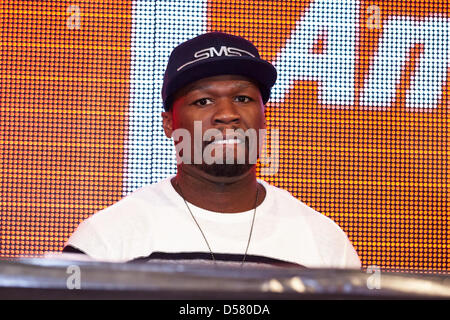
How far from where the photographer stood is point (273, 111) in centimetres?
248

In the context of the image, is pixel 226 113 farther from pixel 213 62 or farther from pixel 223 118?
pixel 213 62

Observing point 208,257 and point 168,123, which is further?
point 168,123

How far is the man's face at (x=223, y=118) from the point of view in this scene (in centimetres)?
165

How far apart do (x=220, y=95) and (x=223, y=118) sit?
7 cm

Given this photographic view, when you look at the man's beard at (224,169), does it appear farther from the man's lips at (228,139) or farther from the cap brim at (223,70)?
the cap brim at (223,70)

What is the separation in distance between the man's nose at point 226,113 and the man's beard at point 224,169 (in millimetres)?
124

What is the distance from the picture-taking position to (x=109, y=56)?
2.51 meters

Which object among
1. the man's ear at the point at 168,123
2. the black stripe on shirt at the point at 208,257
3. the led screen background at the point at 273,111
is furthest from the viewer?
the led screen background at the point at 273,111

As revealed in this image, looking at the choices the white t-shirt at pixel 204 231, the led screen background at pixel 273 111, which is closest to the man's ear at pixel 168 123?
the white t-shirt at pixel 204 231

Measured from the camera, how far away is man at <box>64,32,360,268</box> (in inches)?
61.5

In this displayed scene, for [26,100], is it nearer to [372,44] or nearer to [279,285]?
[372,44]

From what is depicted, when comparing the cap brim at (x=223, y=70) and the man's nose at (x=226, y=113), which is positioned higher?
the cap brim at (x=223, y=70)

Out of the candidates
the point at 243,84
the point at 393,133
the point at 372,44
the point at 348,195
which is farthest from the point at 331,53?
the point at 243,84

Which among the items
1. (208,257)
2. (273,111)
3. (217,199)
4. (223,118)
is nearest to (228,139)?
(223,118)
